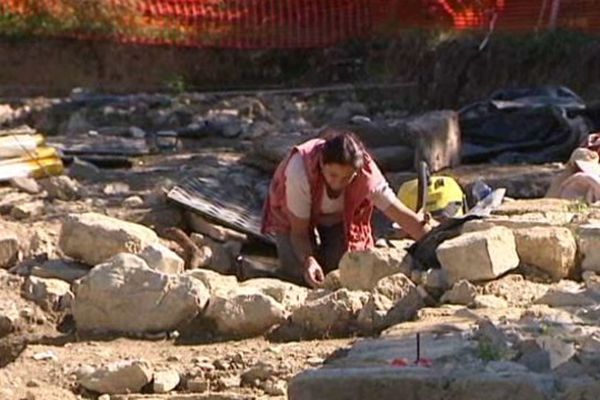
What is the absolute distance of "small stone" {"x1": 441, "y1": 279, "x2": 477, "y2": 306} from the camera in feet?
25.0

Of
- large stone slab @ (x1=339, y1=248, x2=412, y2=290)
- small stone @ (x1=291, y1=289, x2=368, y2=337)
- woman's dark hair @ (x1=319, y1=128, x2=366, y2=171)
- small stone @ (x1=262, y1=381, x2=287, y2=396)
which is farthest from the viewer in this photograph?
woman's dark hair @ (x1=319, y1=128, x2=366, y2=171)

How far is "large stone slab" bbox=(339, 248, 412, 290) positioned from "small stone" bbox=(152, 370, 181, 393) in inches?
56.0

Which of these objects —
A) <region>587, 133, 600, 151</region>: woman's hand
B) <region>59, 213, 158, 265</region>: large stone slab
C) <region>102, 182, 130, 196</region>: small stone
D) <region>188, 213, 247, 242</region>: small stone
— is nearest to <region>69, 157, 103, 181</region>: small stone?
<region>102, 182, 130, 196</region>: small stone

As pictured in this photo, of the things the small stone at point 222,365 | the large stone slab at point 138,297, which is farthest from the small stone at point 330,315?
the small stone at point 222,365

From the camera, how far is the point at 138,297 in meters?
7.88

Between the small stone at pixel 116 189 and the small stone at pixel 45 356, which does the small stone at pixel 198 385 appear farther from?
the small stone at pixel 116 189

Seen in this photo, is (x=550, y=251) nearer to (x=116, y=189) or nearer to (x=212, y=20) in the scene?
(x=116, y=189)

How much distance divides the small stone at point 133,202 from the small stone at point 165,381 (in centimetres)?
537

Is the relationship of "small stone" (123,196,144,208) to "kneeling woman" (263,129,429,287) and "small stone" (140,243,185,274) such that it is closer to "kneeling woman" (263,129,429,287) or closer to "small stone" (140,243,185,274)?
"kneeling woman" (263,129,429,287)

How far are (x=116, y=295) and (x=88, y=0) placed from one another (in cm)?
1246

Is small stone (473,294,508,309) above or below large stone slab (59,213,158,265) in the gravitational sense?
above

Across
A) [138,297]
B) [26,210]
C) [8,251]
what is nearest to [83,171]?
[26,210]

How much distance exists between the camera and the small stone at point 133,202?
12.4 meters

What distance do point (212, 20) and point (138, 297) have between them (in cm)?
1249
